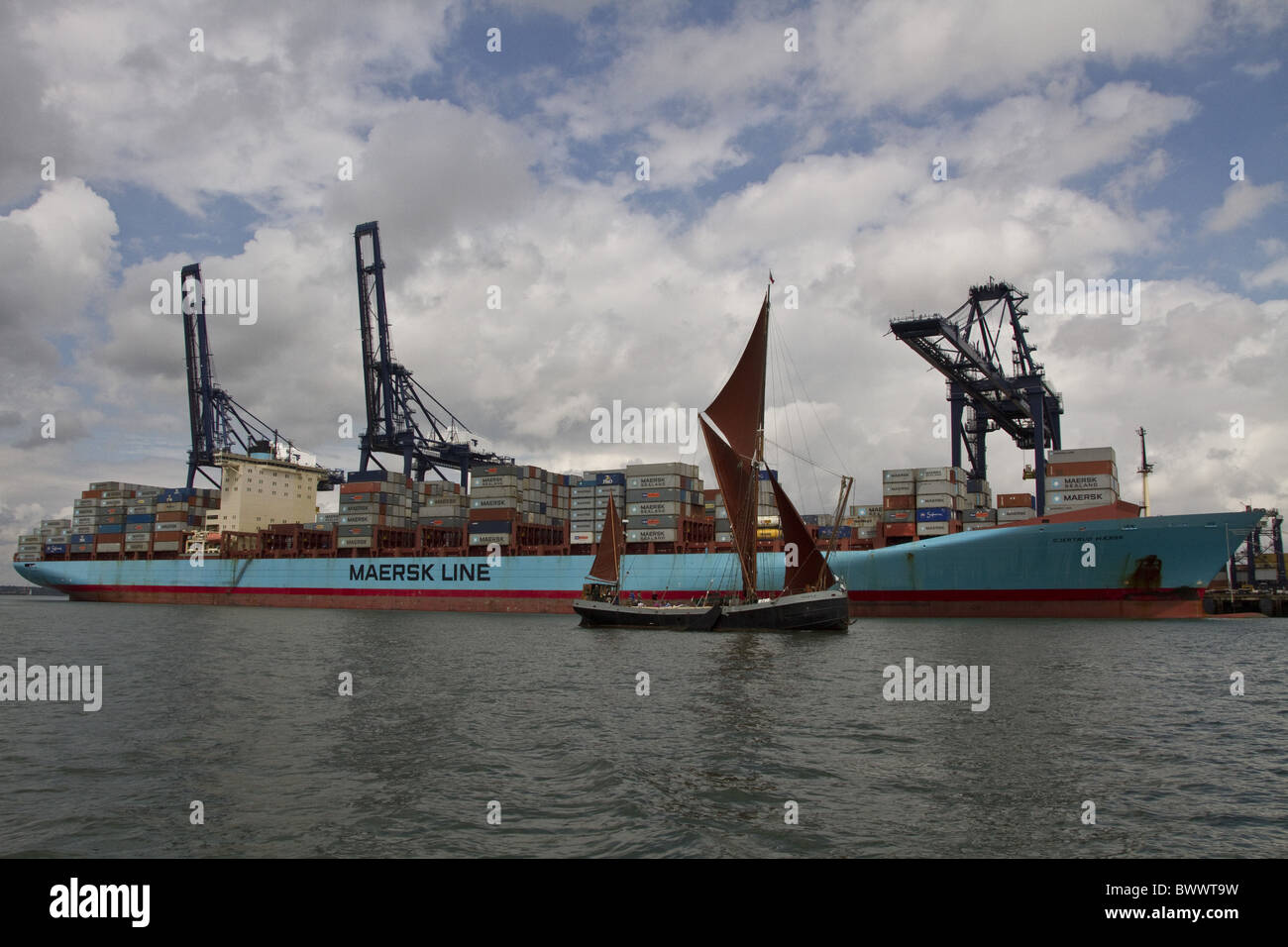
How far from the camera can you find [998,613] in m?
50.0

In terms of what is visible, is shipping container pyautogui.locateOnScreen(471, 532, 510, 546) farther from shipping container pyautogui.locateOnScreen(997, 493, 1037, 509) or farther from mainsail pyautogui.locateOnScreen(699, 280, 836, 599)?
shipping container pyautogui.locateOnScreen(997, 493, 1037, 509)

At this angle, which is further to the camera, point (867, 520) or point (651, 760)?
point (867, 520)

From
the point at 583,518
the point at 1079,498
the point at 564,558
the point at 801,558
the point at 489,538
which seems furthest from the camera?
the point at 489,538

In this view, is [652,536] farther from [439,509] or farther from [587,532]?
[439,509]

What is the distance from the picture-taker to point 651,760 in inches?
616

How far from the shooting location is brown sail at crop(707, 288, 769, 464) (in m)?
44.9

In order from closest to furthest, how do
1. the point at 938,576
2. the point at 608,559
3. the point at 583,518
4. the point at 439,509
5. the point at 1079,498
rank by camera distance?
1. the point at 938,576
2. the point at 608,559
3. the point at 1079,498
4. the point at 583,518
5. the point at 439,509

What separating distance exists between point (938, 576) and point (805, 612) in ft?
45.6

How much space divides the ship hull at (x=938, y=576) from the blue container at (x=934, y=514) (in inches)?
202

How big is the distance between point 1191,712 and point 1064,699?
2.87 m

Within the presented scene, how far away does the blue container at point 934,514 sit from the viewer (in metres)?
57.3

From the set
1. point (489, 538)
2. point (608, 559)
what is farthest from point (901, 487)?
point (489, 538)
